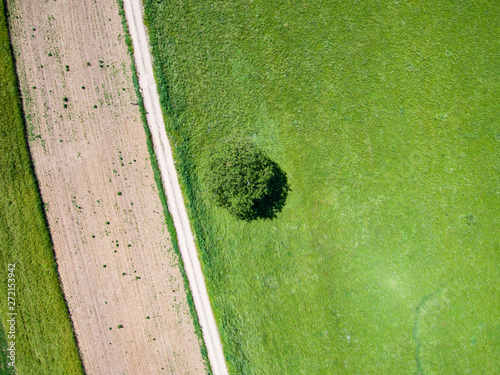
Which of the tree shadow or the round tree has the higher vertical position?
the round tree

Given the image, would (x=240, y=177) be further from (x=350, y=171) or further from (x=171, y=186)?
(x=350, y=171)

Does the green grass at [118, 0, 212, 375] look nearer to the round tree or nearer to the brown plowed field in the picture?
the brown plowed field

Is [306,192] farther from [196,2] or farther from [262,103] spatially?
[196,2]

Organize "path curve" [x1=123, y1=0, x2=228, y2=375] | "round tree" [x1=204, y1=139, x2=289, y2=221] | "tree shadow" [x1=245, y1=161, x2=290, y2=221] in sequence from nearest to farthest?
"round tree" [x1=204, y1=139, x2=289, y2=221] → "path curve" [x1=123, y1=0, x2=228, y2=375] → "tree shadow" [x1=245, y1=161, x2=290, y2=221]

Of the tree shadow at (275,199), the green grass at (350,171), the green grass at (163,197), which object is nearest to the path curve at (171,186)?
the green grass at (163,197)

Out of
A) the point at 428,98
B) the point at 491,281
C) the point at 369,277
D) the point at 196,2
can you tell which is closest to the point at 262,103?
the point at 196,2

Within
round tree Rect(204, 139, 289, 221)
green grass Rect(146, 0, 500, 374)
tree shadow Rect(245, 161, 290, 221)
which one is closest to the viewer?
round tree Rect(204, 139, 289, 221)

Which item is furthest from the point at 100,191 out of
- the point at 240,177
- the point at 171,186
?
the point at 240,177

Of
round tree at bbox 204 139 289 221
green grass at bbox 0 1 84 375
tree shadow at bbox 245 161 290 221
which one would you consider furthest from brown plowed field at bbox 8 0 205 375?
tree shadow at bbox 245 161 290 221
